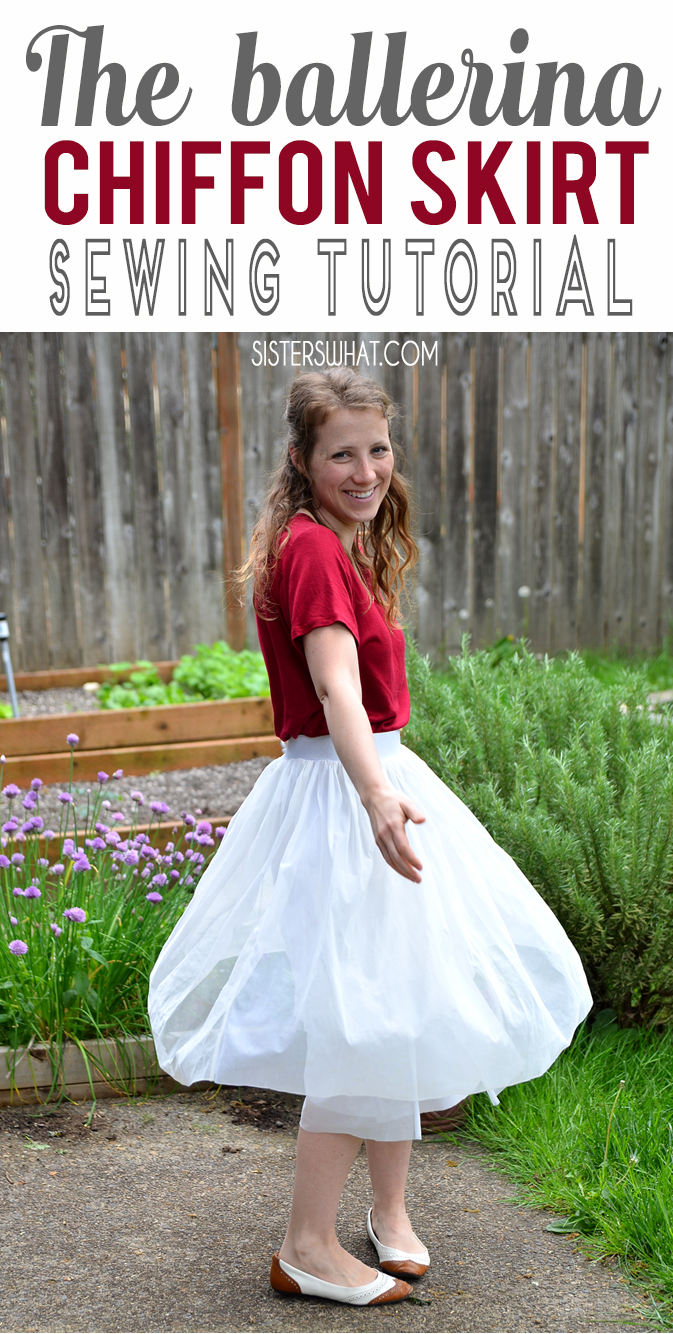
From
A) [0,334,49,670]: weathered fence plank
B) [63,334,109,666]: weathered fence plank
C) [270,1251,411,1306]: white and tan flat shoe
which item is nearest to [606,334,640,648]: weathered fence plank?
[63,334,109,666]: weathered fence plank

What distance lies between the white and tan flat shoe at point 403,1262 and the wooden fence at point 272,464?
3.90 metres

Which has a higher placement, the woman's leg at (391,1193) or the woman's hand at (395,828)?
the woman's hand at (395,828)

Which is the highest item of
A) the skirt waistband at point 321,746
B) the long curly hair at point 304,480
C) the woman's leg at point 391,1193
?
the long curly hair at point 304,480

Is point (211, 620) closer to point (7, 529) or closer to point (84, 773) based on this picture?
point (7, 529)

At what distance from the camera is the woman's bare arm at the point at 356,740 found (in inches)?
60.6

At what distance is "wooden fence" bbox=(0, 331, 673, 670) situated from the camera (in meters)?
5.60

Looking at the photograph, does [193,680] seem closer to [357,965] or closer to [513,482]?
[513,482]

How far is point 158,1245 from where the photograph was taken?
2.03 m

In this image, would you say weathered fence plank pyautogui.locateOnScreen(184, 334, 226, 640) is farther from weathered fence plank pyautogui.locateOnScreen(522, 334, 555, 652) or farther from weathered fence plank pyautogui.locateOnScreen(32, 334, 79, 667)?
weathered fence plank pyautogui.locateOnScreen(522, 334, 555, 652)

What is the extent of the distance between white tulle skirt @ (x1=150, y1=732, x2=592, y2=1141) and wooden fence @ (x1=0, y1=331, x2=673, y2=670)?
3723mm

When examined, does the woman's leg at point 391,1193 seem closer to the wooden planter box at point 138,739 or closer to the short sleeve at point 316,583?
the short sleeve at point 316,583

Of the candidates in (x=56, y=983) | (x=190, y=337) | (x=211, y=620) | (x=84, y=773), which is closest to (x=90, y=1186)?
(x=56, y=983)

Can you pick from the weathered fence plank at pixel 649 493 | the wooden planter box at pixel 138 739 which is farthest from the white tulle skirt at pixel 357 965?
the weathered fence plank at pixel 649 493

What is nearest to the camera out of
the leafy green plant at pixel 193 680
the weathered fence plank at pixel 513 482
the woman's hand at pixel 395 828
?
the woman's hand at pixel 395 828
